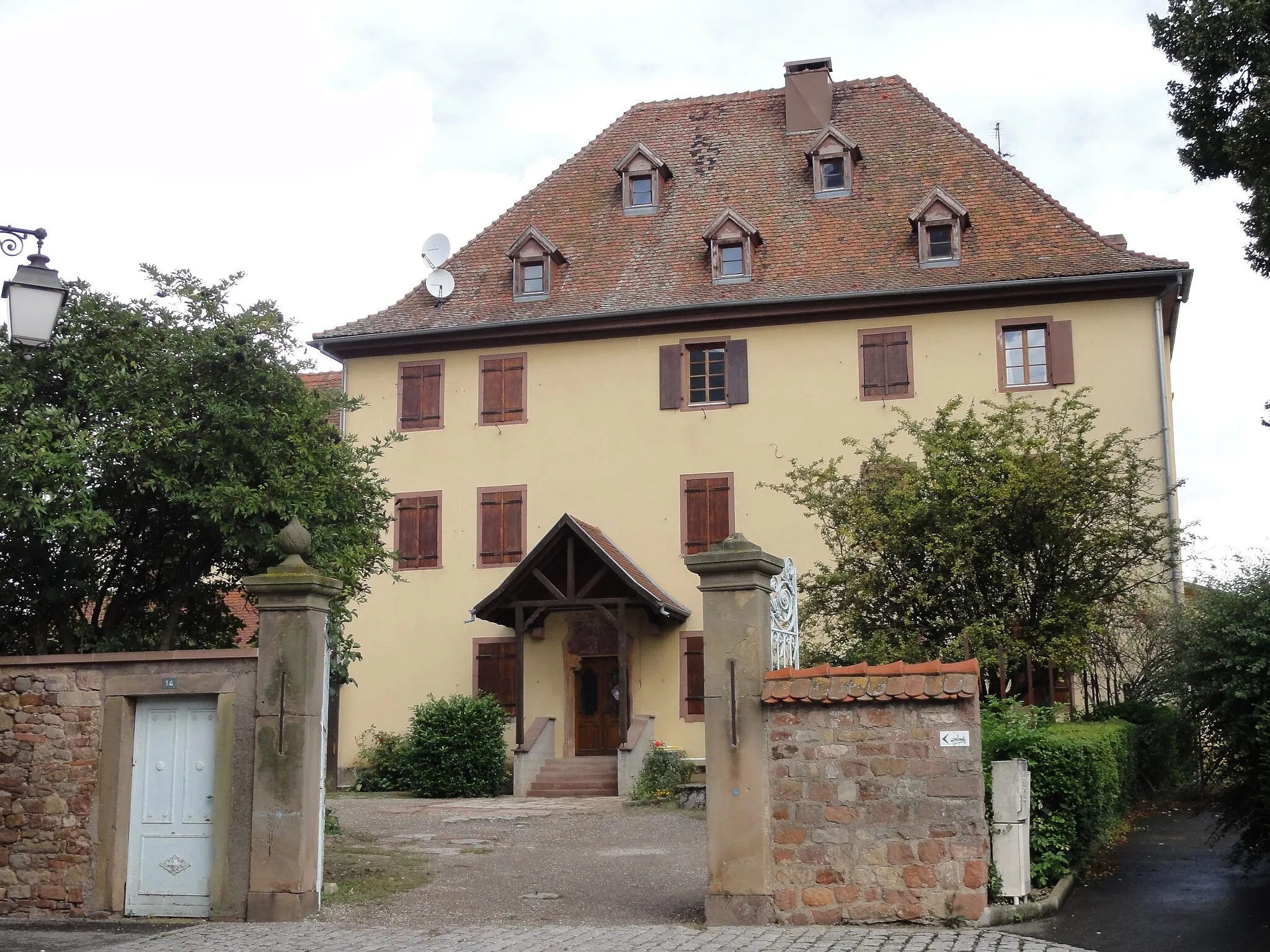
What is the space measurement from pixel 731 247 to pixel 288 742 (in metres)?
16.7

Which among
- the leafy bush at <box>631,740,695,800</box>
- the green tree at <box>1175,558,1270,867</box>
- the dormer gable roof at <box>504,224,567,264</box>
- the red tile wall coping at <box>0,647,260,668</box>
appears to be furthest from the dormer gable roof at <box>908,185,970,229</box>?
the red tile wall coping at <box>0,647,260,668</box>

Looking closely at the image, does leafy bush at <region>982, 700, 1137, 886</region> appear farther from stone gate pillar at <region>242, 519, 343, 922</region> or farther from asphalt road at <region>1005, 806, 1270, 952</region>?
stone gate pillar at <region>242, 519, 343, 922</region>

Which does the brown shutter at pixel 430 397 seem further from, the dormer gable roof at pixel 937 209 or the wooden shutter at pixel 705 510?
the dormer gable roof at pixel 937 209

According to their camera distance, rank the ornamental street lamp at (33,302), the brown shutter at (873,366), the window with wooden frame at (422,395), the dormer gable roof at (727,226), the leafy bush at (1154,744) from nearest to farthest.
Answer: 1. the ornamental street lamp at (33,302)
2. the leafy bush at (1154,744)
3. the brown shutter at (873,366)
4. the dormer gable roof at (727,226)
5. the window with wooden frame at (422,395)

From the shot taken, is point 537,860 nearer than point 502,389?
Yes

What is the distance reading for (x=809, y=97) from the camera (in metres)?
28.1

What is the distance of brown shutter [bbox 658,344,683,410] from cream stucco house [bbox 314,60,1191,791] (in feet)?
0.14

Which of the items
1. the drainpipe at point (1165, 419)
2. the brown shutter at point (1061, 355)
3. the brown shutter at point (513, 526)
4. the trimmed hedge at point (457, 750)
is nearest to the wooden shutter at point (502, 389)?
the brown shutter at point (513, 526)

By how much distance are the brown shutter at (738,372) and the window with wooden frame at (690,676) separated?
413 centimetres

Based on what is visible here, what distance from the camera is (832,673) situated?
31.8 ft

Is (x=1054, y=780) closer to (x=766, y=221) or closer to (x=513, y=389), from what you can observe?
(x=513, y=389)

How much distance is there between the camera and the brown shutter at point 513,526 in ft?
81.4

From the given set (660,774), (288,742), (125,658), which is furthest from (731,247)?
(288,742)

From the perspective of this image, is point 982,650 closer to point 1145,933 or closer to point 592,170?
point 1145,933
